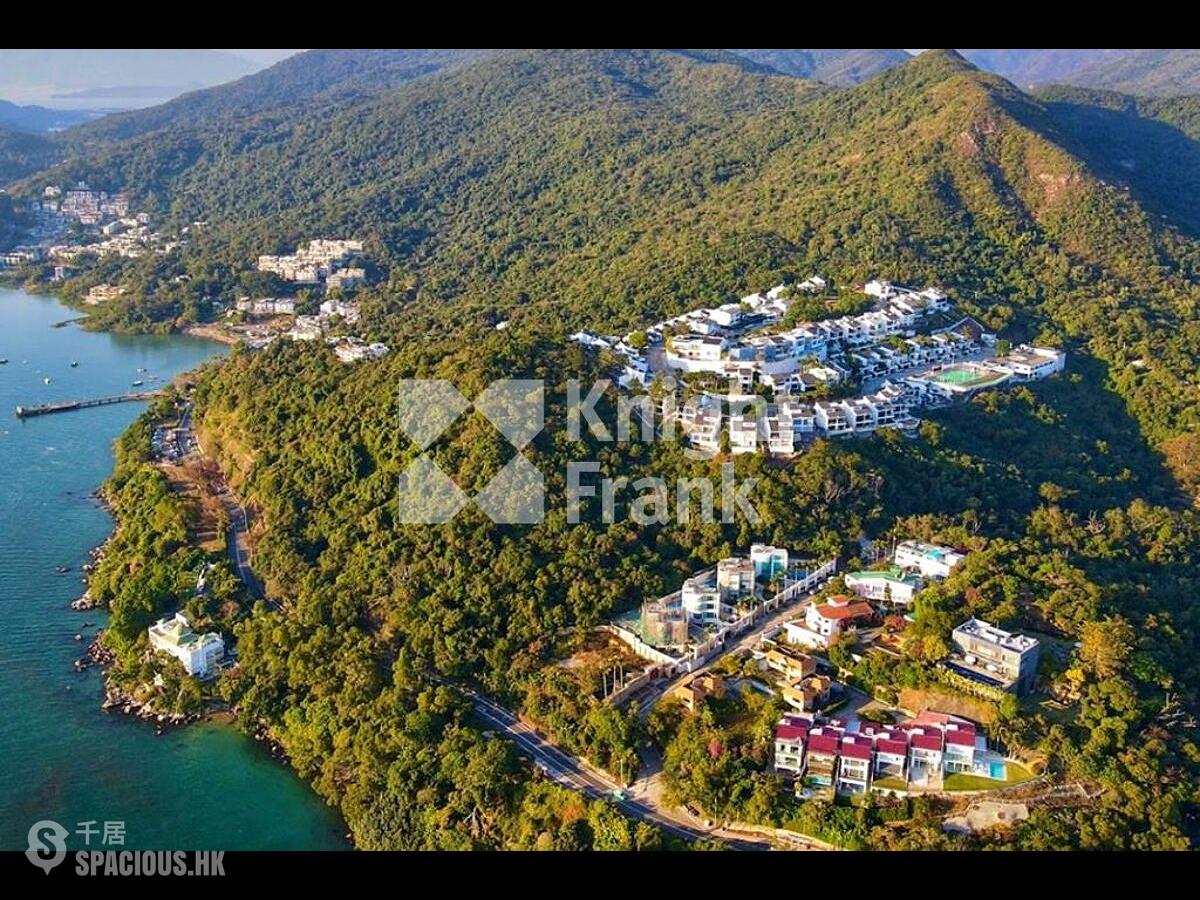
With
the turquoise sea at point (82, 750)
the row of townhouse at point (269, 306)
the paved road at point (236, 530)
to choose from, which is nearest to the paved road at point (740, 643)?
Result: the turquoise sea at point (82, 750)

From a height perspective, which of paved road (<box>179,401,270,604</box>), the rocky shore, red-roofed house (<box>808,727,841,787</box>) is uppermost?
red-roofed house (<box>808,727,841,787</box>)

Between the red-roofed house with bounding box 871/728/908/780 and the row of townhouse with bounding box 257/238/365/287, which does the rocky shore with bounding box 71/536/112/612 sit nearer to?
the red-roofed house with bounding box 871/728/908/780

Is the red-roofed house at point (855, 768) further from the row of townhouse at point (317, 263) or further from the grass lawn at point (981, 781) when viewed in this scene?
the row of townhouse at point (317, 263)

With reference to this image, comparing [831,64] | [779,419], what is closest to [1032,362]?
[779,419]

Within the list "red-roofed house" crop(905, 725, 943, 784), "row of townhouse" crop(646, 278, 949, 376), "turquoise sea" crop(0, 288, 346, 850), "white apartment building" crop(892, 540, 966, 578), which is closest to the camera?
"red-roofed house" crop(905, 725, 943, 784)

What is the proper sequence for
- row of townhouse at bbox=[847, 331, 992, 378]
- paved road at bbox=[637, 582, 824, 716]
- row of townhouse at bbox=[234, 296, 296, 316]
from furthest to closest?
row of townhouse at bbox=[234, 296, 296, 316] → row of townhouse at bbox=[847, 331, 992, 378] → paved road at bbox=[637, 582, 824, 716]

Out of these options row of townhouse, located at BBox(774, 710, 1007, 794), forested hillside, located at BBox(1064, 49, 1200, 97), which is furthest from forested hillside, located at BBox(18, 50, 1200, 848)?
forested hillside, located at BBox(1064, 49, 1200, 97)

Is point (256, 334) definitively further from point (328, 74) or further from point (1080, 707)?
point (328, 74)

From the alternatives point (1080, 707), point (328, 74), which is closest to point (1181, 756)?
point (1080, 707)
